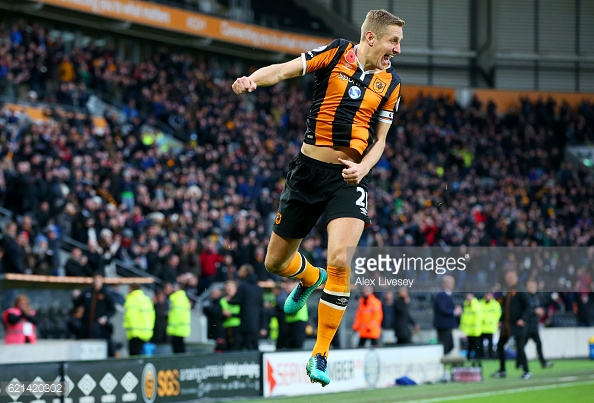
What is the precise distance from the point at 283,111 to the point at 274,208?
966 cm

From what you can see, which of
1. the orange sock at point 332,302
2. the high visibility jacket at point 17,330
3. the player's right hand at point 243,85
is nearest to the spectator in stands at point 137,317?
the high visibility jacket at point 17,330

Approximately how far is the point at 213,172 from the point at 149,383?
12604mm

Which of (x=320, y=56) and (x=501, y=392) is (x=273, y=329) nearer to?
(x=501, y=392)

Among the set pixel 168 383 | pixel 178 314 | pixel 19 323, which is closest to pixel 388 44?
pixel 168 383

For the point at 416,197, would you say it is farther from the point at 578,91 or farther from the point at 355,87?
the point at 355,87

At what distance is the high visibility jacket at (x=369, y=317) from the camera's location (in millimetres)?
19500

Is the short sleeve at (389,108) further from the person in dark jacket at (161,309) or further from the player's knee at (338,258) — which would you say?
the person in dark jacket at (161,309)

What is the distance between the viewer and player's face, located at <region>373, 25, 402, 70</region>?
8023 millimetres

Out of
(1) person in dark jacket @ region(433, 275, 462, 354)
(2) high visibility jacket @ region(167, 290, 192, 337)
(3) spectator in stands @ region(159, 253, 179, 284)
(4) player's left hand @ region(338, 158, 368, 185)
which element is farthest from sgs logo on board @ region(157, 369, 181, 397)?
(1) person in dark jacket @ region(433, 275, 462, 354)

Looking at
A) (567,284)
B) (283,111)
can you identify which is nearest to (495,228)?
(567,284)

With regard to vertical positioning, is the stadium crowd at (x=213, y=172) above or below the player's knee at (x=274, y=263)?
above

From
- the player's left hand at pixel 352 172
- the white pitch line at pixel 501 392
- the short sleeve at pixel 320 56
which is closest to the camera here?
the player's left hand at pixel 352 172

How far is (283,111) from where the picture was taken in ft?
114

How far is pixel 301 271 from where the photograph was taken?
889 centimetres
